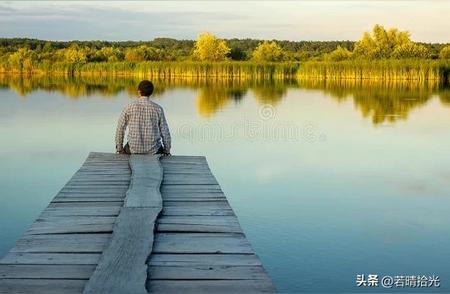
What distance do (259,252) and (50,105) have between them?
16.9 m

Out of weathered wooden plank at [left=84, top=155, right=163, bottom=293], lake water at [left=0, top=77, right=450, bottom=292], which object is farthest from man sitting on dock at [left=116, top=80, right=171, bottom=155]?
weathered wooden plank at [left=84, top=155, right=163, bottom=293]

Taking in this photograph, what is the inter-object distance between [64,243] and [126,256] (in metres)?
0.57

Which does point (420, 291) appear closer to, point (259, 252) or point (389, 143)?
point (259, 252)

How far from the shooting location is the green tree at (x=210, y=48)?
53.1m

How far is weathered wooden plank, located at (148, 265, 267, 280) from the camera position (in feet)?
11.0

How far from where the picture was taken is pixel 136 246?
370cm

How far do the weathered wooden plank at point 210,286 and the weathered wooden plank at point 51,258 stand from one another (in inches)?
18.2

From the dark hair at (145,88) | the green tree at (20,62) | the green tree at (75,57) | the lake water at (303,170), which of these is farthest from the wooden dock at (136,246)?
the green tree at (75,57)

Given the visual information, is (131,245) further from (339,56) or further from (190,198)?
(339,56)

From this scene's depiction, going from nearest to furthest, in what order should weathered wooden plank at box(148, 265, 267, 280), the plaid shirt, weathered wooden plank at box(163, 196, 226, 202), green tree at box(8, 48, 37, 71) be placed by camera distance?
1. weathered wooden plank at box(148, 265, 267, 280)
2. weathered wooden plank at box(163, 196, 226, 202)
3. the plaid shirt
4. green tree at box(8, 48, 37, 71)

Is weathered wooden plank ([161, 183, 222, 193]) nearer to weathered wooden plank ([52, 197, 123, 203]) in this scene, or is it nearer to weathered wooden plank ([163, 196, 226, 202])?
weathered wooden plank ([163, 196, 226, 202])

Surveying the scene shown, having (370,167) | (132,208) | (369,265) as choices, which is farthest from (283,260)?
(370,167)

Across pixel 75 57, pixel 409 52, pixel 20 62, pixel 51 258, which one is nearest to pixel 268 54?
pixel 409 52

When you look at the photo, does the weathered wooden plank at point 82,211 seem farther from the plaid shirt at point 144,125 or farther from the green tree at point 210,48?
the green tree at point 210,48
